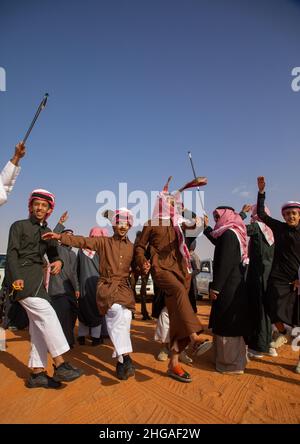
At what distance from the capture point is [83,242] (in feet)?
13.8

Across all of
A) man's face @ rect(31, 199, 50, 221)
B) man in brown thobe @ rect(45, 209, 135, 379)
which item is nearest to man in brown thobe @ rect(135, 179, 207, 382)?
man in brown thobe @ rect(45, 209, 135, 379)

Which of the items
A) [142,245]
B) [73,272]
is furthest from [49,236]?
[73,272]

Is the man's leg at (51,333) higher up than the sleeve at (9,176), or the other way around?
the sleeve at (9,176)

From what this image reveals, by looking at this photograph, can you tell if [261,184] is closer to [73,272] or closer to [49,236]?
[49,236]

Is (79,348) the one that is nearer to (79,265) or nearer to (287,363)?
(79,265)

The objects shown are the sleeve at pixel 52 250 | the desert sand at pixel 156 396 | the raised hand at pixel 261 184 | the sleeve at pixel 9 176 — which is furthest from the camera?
the raised hand at pixel 261 184

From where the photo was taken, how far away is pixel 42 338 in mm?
3857

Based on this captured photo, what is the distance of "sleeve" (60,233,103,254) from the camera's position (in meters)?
3.98

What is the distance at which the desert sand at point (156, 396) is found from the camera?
3.03 meters

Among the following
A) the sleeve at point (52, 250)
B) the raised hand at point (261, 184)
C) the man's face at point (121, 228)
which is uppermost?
the raised hand at point (261, 184)

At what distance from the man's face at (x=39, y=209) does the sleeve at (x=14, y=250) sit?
0.26 meters

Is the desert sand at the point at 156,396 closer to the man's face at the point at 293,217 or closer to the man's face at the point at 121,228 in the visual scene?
the man's face at the point at 121,228

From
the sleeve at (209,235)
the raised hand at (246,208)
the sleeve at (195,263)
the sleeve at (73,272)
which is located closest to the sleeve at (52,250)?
the sleeve at (73,272)
